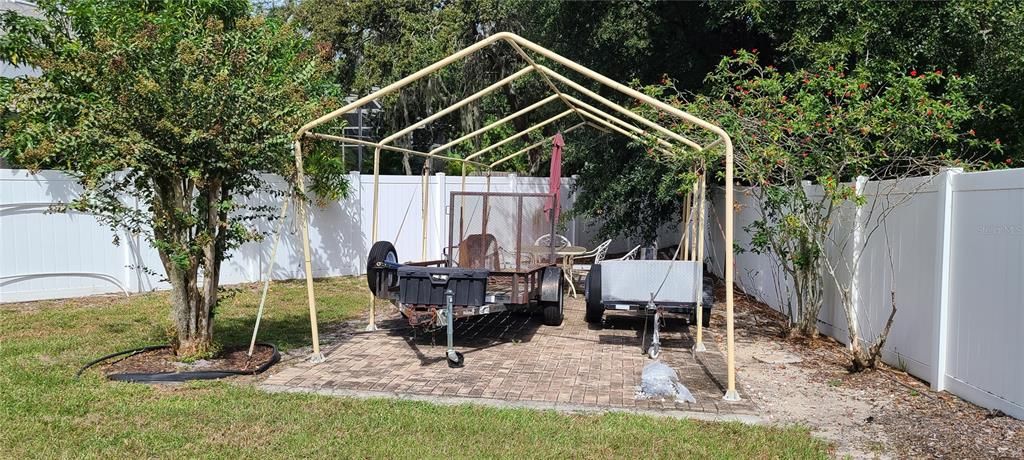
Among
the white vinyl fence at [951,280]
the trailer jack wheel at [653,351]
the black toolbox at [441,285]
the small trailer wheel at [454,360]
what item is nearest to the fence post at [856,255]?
the white vinyl fence at [951,280]

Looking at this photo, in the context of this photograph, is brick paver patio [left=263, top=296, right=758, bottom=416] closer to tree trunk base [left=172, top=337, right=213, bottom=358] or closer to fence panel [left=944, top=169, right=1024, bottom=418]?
tree trunk base [left=172, top=337, right=213, bottom=358]

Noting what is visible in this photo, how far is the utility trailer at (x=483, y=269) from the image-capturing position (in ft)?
26.8

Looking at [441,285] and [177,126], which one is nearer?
[177,126]

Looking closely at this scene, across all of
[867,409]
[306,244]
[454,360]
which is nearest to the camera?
[867,409]

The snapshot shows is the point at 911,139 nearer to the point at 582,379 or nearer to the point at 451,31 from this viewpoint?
the point at 582,379

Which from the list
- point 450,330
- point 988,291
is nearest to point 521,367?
point 450,330

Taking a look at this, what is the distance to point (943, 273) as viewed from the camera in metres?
6.42

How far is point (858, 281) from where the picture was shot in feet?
27.0

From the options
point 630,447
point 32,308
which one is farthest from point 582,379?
point 32,308

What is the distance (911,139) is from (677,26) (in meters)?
6.05

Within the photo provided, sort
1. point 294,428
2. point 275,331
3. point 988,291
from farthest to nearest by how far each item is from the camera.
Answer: point 275,331 < point 988,291 < point 294,428

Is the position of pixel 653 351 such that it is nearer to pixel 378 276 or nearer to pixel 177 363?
pixel 378 276

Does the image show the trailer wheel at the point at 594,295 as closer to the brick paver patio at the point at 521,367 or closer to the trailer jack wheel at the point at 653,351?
the brick paver patio at the point at 521,367

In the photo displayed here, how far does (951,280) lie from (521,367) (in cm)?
382
